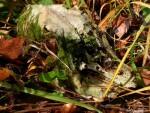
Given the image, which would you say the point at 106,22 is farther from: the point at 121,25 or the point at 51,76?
the point at 51,76

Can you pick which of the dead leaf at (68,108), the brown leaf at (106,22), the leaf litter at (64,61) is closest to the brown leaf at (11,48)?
the leaf litter at (64,61)

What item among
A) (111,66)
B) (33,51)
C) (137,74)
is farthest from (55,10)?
(137,74)

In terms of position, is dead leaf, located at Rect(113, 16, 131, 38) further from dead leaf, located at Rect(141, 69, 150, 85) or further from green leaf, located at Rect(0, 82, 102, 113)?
green leaf, located at Rect(0, 82, 102, 113)

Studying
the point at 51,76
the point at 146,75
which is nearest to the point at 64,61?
the point at 51,76

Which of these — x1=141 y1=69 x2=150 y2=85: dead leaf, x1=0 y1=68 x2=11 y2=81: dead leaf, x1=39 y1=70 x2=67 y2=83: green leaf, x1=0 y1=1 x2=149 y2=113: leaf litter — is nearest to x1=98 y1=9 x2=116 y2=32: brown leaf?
x1=0 y1=1 x2=149 y2=113: leaf litter

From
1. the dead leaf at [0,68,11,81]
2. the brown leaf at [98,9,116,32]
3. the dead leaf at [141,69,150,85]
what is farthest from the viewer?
the brown leaf at [98,9,116,32]

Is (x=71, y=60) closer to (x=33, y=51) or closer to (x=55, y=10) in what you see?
(x=33, y=51)

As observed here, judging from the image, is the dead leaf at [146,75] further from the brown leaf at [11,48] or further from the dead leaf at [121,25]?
the brown leaf at [11,48]
